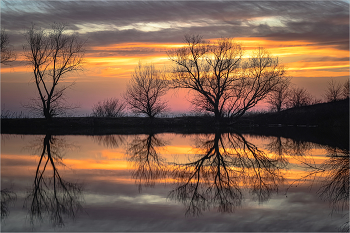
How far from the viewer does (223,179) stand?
396 inches

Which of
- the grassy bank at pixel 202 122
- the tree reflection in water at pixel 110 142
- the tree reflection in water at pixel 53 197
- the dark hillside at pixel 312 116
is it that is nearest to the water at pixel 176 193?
the tree reflection in water at pixel 53 197

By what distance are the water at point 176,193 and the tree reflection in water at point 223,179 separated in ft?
0.07

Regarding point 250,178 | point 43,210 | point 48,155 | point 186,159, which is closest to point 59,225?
point 43,210

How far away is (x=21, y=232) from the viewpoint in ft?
19.7

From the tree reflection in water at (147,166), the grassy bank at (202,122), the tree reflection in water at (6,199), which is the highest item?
the grassy bank at (202,122)

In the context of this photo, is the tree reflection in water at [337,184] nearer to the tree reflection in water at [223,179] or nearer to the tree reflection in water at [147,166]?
the tree reflection in water at [223,179]

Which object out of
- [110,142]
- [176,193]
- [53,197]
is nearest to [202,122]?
[110,142]

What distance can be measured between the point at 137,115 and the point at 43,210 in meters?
33.4

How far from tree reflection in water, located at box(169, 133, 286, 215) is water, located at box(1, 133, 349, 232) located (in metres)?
0.02

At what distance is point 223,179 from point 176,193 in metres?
1.99

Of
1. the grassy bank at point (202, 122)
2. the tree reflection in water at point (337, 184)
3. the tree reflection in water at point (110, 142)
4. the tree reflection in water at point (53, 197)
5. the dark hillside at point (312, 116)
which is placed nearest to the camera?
the tree reflection in water at point (53, 197)

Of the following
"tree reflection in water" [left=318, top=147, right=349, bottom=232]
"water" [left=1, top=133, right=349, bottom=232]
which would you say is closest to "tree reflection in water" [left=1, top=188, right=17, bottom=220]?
"water" [left=1, top=133, right=349, bottom=232]

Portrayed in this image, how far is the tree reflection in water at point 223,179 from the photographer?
7844 millimetres

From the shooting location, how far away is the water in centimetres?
640
